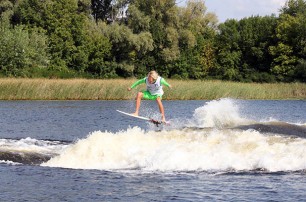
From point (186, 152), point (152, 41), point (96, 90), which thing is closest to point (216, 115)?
point (186, 152)

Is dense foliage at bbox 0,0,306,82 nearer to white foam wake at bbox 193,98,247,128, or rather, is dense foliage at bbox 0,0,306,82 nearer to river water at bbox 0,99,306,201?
white foam wake at bbox 193,98,247,128

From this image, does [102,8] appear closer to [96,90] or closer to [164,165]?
[96,90]

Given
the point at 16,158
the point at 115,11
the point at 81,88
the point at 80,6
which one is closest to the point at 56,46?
the point at 80,6

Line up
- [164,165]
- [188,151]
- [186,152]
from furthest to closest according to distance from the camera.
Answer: [188,151] → [186,152] → [164,165]

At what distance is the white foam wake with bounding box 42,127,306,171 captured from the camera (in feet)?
59.2

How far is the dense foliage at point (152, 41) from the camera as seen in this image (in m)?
79.1

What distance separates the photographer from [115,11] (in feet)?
306

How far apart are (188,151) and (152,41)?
6444 cm

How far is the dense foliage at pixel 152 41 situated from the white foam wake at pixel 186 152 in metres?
51.0

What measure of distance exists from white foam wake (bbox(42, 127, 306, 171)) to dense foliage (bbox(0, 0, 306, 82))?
51.0 metres

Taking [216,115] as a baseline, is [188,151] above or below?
below

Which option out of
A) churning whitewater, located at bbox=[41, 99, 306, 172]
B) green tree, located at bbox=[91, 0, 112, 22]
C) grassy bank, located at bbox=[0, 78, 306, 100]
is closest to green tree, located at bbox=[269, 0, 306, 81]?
green tree, located at bbox=[91, 0, 112, 22]

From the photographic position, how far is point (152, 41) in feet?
272

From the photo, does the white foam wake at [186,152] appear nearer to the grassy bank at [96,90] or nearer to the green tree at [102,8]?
the grassy bank at [96,90]
